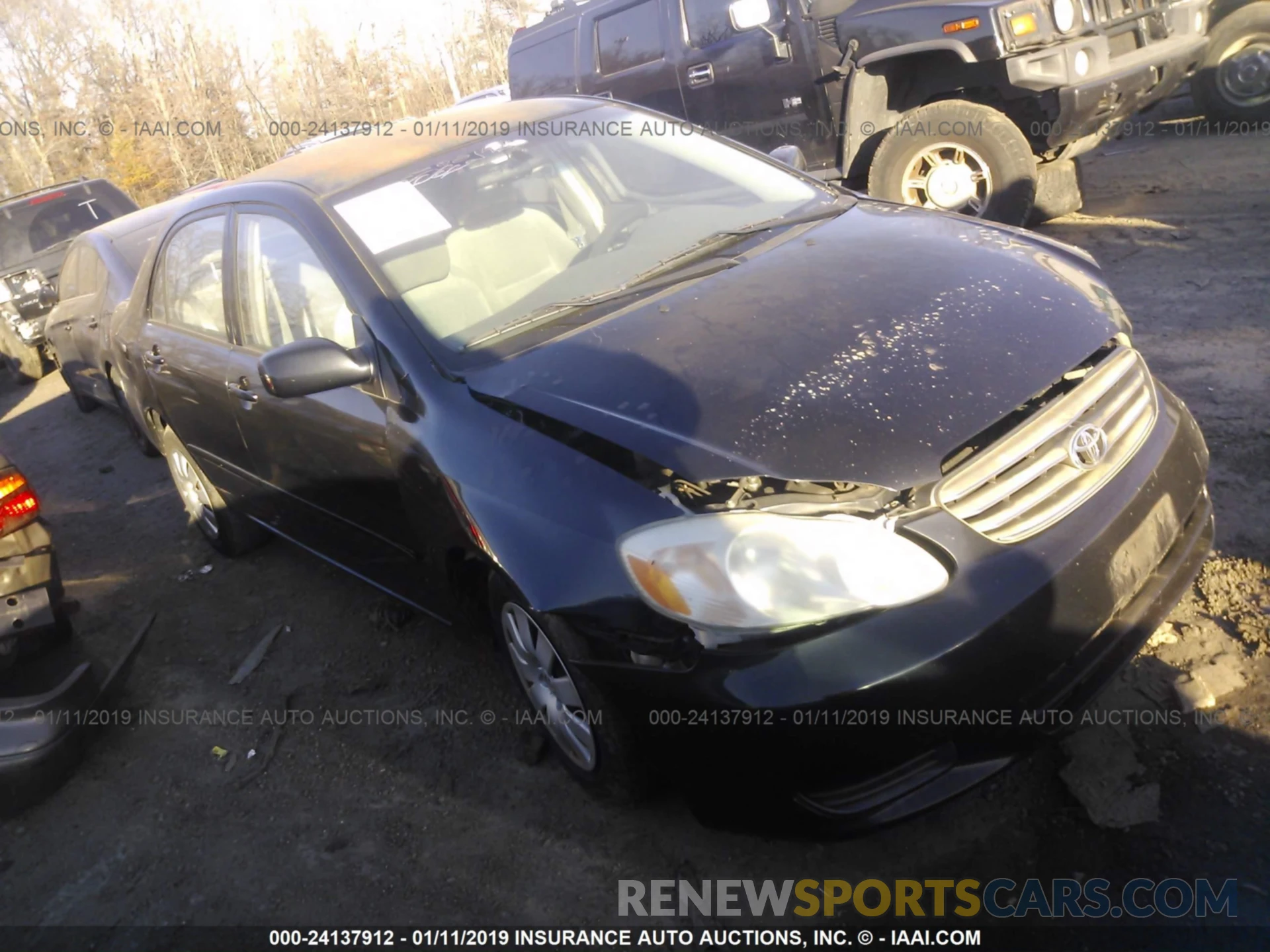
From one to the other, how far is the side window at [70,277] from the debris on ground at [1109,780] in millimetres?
7375

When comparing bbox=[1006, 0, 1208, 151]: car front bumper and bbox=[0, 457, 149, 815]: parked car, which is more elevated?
bbox=[1006, 0, 1208, 151]: car front bumper

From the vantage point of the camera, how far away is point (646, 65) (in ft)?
25.2

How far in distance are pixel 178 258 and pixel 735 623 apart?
3.45 meters

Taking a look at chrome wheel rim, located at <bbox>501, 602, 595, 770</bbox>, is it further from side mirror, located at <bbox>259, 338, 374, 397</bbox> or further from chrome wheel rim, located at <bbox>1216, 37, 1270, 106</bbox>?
chrome wheel rim, located at <bbox>1216, 37, 1270, 106</bbox>

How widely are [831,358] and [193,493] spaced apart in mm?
3953

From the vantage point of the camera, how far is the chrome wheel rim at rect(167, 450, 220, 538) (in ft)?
16.2

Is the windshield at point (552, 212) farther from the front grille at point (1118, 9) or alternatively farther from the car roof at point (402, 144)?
the front grille at point (1118, 9)

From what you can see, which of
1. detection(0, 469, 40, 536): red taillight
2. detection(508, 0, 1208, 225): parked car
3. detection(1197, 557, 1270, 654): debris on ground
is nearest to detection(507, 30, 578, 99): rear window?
detection(508, 0, 1208, 225): parked car

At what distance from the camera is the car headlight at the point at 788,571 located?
2025mm

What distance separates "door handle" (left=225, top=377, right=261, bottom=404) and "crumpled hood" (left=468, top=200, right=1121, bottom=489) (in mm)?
1345

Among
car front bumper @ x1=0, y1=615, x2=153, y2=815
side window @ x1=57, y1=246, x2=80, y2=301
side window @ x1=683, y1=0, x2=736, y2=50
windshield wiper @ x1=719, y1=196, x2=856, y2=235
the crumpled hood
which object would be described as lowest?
car front bumper @ x1=0, y1=615, x2=153, y2=815

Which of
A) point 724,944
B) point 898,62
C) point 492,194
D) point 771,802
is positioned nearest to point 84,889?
point 724,944

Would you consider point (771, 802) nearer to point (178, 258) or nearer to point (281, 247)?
point (281, 247)

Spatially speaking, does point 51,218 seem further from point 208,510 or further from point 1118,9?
point 1118,9
